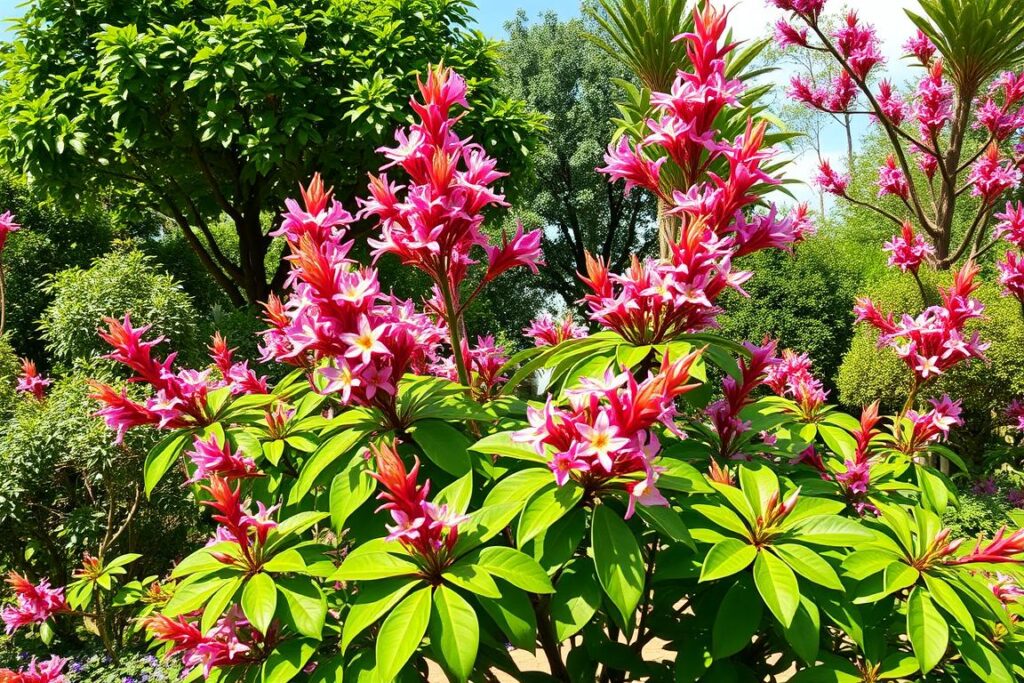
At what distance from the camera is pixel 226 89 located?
6.41 meters

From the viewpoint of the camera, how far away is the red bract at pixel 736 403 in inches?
63.3

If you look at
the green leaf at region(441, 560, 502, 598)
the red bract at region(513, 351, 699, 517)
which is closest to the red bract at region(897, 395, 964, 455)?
the red bract at region(513, 351, 699, 517)

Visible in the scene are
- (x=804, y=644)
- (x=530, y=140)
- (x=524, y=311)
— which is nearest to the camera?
(x=804, y=644)

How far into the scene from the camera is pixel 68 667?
454 cm

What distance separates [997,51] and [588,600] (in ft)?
15.6

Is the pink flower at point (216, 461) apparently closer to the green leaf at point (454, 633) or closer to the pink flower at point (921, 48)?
the green leaf at point (454, 633)

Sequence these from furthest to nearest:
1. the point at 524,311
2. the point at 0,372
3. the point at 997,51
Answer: the point at 524,311
the point at 0,372
the point at 997,51

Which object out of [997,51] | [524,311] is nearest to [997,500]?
[997,51]

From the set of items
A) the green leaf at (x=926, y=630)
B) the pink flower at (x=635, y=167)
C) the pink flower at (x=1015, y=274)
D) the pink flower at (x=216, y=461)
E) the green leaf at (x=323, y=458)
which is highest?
the pink flower at (x=635, y=167)

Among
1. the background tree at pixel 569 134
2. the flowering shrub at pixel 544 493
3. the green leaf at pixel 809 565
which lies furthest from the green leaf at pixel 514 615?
the background tree at pixel 569 134

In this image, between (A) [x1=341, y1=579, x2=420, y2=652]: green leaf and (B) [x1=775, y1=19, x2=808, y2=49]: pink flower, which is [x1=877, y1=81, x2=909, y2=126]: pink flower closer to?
(B) [x1=775, y1=19, x2=808, y2=49]: pink flower

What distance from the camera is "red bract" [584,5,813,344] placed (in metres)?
1.27

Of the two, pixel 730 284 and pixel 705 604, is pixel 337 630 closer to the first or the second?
pixel 705 604

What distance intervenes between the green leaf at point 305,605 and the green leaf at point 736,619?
730 mm
